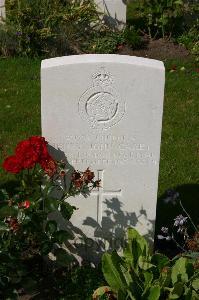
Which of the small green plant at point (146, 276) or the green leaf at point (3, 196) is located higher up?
the green leaf at point (3, 196)

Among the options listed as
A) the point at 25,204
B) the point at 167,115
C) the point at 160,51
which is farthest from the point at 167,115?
the point at 25,204

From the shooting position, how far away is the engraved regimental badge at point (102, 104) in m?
3.74

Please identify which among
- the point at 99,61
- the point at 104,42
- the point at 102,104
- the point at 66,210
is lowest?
the point at 66,210

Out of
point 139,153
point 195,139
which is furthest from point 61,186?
point 195,139

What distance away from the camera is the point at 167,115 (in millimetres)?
6660

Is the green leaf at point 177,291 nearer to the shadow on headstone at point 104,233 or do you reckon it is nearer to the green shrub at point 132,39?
the shadow on headstone at point 104,233

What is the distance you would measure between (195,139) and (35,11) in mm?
3064

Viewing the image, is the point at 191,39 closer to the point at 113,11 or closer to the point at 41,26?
the point at 113,11

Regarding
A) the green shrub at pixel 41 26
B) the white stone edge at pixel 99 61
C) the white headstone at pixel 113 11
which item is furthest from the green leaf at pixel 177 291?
the white headstone at pixel 113 11

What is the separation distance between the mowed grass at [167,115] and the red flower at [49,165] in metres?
1.68

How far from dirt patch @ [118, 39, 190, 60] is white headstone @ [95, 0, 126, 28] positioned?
1.73ft

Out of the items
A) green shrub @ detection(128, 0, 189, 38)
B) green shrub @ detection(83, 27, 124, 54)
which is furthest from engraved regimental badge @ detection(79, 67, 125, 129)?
green shrub @ detection(128, 0, 189, 38)

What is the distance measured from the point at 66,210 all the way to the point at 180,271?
77 cm

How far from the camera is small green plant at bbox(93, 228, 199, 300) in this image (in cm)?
354
